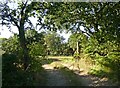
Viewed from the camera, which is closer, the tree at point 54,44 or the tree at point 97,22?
the tree at point 97,22

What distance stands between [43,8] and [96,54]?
18.4 ft

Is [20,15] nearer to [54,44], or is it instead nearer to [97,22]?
[97,22]

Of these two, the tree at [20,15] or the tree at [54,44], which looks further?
the tree at [54,44]

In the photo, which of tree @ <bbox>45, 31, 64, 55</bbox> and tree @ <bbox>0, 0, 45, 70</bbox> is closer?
tree @ <bbox>0, 0, 45, 70</bbox>

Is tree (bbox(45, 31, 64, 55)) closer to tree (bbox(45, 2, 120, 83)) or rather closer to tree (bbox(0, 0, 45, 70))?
tree (bbox(45, 2, 120, 83))

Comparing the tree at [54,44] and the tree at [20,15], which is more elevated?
the tree at [20,15]

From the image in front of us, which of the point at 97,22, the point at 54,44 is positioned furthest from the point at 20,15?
the point at 54,44

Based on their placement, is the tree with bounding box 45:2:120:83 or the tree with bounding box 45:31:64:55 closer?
the tree with bounding box 45:2:120:83

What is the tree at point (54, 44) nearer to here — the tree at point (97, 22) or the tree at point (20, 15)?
the tree at point (97, 22)

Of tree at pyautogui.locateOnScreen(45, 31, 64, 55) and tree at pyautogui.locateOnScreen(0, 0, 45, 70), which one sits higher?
tree at pyautogui.locateOnScreen(0, 0, 45, 70)

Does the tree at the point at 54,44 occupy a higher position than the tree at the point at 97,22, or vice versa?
the tree at the point at 97,22

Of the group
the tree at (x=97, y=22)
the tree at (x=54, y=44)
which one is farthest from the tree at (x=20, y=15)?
the tree at (x=54, y=44)

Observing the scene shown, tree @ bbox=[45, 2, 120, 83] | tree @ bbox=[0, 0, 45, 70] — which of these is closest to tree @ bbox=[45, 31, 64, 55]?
tree @ bbox=[45, 2, 120, 83]

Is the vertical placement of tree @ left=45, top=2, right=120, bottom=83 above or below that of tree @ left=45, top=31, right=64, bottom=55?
above
